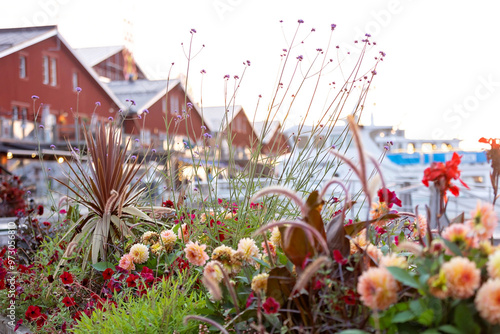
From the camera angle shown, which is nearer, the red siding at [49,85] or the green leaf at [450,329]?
the green leaf at [450,329]

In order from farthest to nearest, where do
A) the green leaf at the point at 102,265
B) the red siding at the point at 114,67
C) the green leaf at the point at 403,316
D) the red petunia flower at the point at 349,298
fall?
the red siding at the point at 114,67
the green leaf at the point at 102,265
the red petunia flower at the point at 349,298
the green leaf at the point at 403,316

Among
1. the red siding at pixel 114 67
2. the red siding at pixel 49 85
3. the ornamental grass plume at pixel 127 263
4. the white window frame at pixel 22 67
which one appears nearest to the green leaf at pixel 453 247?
the ornamental grass plume at pixel 127 263

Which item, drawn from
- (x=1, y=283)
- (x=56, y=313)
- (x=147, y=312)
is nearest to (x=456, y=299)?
(x=147, y=312)

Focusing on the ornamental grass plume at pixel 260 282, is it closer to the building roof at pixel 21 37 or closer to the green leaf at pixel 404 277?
the green leaf at pixel 404 277

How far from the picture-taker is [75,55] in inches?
1151

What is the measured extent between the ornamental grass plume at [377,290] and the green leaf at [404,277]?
0.03 m

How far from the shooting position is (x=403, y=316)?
1.41m

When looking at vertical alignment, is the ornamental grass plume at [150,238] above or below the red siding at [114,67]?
below

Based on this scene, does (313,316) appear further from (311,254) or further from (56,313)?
(56,313)

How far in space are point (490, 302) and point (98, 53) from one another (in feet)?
136

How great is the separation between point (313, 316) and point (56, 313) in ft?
7.00

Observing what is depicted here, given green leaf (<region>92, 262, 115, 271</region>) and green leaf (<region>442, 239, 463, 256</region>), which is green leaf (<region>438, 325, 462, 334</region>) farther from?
green leaf (<region>92, 262, 115, 271</region>)

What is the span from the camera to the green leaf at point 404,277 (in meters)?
1.36

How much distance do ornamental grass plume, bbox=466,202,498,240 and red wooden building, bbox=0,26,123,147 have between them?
23.5m
